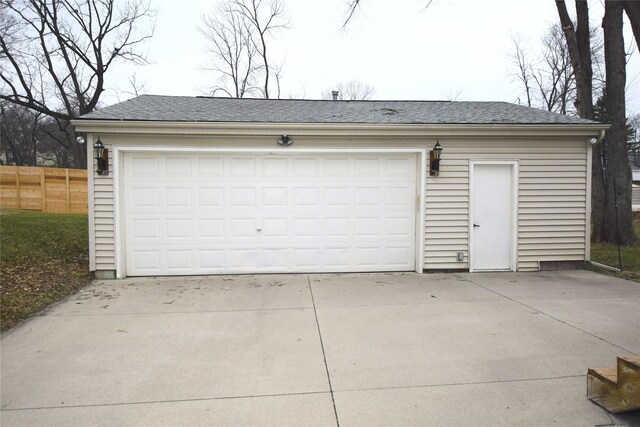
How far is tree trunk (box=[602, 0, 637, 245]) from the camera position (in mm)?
9594

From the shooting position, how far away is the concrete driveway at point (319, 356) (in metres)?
2.62

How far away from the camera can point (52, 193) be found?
15398 mm

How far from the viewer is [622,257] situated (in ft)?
27.1

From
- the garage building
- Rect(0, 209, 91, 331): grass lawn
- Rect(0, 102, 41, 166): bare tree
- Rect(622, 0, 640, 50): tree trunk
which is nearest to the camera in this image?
Rect(622, 0, 640, 50): tree trunk

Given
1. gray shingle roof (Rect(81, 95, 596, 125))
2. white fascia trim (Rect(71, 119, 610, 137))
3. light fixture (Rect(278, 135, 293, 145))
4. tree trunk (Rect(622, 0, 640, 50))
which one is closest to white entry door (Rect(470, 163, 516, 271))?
white fascia trim (Rect(71, 119, 610, 137))

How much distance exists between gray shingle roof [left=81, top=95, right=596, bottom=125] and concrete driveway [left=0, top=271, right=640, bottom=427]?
294 centimetres

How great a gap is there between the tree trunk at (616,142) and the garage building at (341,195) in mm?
3487

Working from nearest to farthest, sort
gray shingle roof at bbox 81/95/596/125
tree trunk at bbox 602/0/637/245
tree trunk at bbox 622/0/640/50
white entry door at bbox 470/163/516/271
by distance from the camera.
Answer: tree trunk at bbox 622/0/640/50, gray shingle roof at bbox 81/95/596/125, white entry door at bbox 470/163/516/271, tree trunk at bbox 602/0/637/245

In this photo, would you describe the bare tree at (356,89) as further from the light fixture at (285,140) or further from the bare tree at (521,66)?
the light fixture at (285,140)

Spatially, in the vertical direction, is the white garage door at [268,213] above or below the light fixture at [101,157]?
below

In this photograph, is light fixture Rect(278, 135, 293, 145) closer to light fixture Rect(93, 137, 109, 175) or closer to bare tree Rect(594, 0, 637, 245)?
light fixture Rect(93, 137, 109, 175)

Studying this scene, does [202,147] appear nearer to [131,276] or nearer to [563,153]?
[131,276]

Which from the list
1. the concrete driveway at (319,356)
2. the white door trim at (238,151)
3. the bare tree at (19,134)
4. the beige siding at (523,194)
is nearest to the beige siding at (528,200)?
the beige siding at (523,194)

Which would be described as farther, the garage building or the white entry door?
the white entry door
